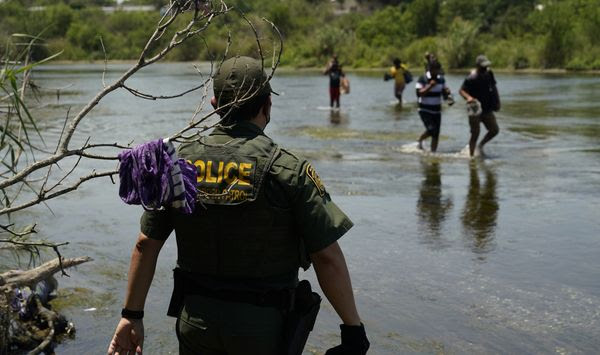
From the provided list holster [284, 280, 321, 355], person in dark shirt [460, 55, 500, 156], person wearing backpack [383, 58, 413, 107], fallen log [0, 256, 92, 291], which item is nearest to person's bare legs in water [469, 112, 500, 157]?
person in dark shirt [460, 55, 500, 156]

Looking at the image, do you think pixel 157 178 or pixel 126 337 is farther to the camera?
pixel 126 337

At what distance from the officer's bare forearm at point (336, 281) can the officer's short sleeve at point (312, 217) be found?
0.15 ft

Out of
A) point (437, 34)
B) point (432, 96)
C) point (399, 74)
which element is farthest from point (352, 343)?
point (437, 34)

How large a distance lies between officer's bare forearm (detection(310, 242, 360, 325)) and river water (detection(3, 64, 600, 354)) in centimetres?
210

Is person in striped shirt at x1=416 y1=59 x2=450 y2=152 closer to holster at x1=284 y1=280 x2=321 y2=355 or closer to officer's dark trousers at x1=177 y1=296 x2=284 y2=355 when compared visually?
holster at x1=284 y1=280 x2=321 y2=355

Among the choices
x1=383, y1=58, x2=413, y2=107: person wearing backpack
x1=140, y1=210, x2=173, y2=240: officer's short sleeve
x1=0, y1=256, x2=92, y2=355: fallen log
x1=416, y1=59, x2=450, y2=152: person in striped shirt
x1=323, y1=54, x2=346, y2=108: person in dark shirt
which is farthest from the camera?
x1=383, y1=58, x2=413, y2=107: person wearing backpack

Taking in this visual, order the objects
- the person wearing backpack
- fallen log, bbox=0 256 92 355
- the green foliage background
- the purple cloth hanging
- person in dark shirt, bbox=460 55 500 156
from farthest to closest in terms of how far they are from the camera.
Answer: the green foliage background
the person wearing backpack
person in dark shirt, bbox=460 55 500 156
fallen log, bbox=0 256 92 355
the purple cloth hanging

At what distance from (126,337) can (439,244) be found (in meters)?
4.83

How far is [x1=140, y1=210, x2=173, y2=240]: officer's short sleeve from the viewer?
11.3 feet

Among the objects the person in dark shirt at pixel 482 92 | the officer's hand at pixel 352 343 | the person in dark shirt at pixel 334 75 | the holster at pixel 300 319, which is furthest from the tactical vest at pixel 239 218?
the person in dark shirt at pixel 334 75

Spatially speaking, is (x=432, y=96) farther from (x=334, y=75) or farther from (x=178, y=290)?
(x=178, y=290)

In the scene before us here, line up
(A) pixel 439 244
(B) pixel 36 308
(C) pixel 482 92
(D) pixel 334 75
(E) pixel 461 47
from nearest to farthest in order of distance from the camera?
(B) pixel 36 308, (A) pixel 439 244, (C) pixel 482 92, (D) pixel 334 75, (E) pixel 461 47

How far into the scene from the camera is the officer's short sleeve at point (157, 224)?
3.45 metres

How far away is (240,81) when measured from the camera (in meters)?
3.49
